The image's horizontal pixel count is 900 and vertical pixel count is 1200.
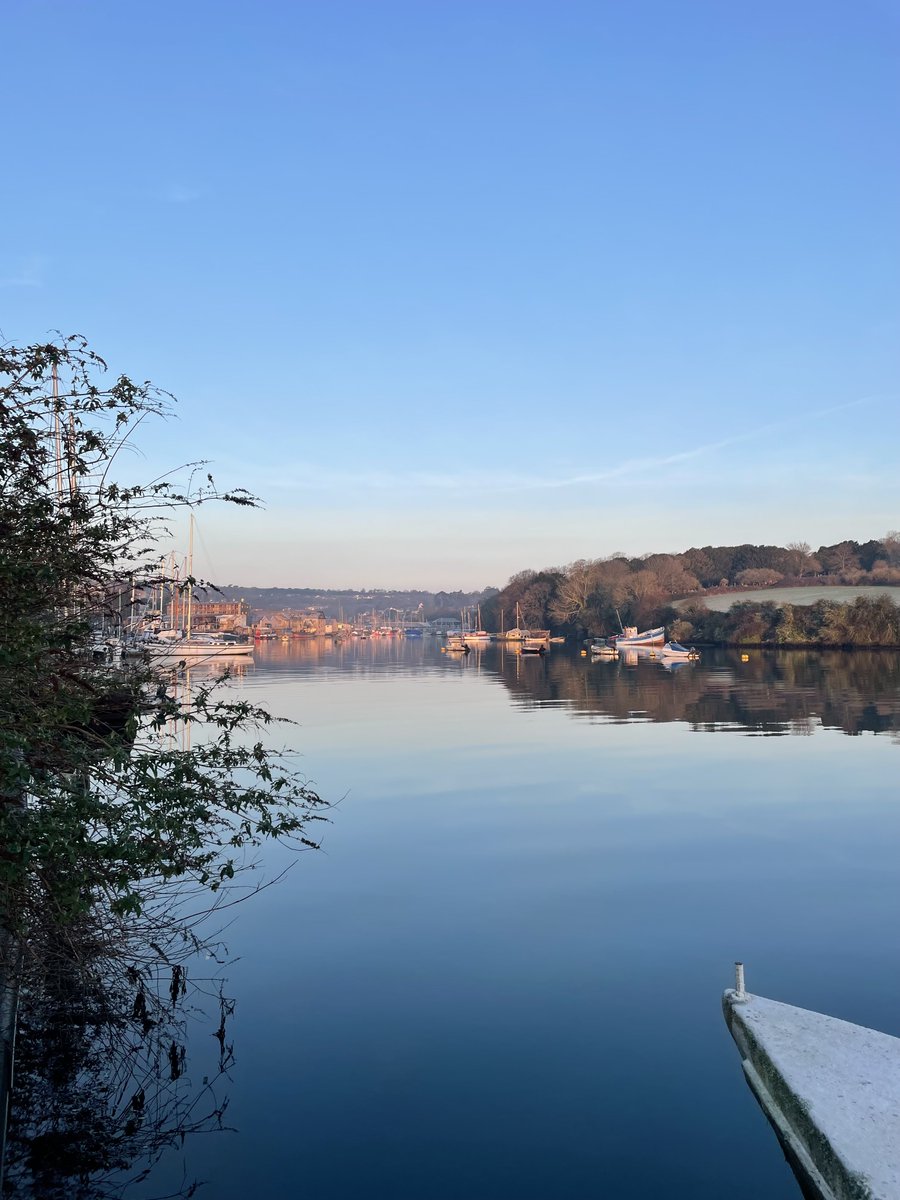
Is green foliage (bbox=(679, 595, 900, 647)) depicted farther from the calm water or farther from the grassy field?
the calm water

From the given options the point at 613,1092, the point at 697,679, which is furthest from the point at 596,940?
the point at 697,679

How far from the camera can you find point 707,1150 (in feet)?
28.7

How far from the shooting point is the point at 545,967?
13172 millimetres

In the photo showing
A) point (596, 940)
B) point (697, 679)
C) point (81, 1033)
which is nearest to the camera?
point (81, 1033)

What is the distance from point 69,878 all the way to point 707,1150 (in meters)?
5.88

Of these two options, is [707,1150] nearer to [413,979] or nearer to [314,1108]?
[314,1108]

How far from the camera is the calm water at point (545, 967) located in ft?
28.5

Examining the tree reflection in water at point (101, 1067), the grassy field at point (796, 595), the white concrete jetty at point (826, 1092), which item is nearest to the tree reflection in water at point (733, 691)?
the white concrete jetty at point (826, 1092)

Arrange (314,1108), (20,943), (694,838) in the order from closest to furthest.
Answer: (20,943) → (314,1108) → (694,838)

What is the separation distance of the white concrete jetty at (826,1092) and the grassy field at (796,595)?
131109 mm

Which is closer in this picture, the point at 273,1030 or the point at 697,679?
the point at 273,1030

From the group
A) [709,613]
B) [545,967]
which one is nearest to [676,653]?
[709,613]

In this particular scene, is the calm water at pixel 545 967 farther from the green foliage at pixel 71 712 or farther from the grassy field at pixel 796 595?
the grassy field at pixel 796 595

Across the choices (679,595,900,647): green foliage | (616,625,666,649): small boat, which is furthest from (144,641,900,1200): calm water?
(679,595,900,647): green foliage
